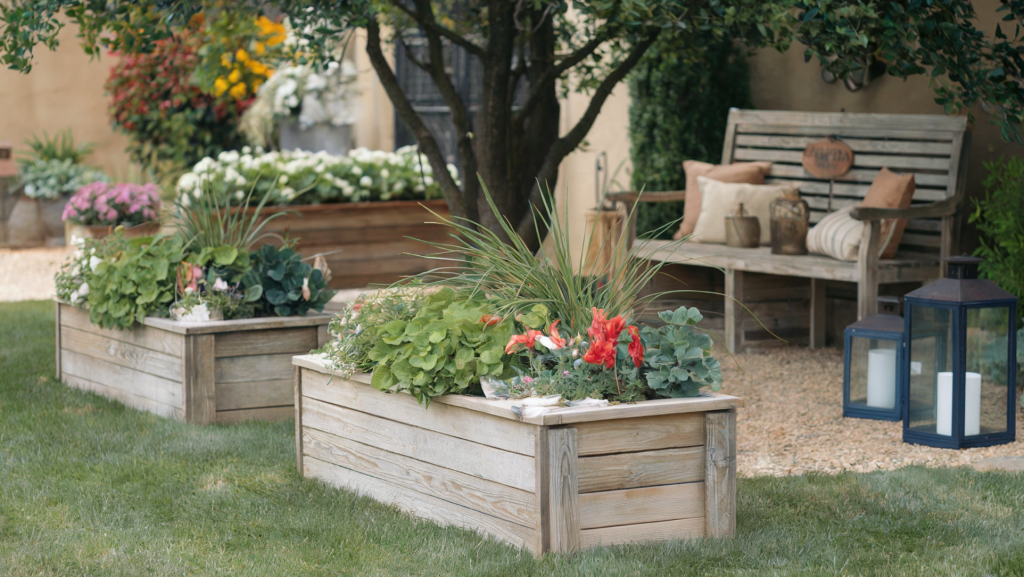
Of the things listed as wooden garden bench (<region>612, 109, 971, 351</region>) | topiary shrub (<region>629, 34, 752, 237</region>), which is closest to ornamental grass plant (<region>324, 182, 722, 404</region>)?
wooden garden bench (<region>612, 109, 971, 351</region>)

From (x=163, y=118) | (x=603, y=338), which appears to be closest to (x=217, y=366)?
(x=603, y=338)

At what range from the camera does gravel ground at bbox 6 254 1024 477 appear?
3895 mm

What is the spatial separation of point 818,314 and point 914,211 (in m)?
1.13

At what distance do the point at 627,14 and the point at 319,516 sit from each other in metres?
2.24

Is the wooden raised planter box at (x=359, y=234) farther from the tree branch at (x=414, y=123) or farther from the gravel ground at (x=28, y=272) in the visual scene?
the tree branch at (x=414, y=123)

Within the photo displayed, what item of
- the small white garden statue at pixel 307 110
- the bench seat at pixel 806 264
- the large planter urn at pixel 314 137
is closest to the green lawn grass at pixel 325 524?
the bench seat at pixel 806 264

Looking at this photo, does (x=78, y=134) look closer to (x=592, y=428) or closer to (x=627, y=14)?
(x=627, y=14)

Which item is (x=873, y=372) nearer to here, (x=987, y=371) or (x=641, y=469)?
(x=987, y=371)

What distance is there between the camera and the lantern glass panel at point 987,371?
4.07m

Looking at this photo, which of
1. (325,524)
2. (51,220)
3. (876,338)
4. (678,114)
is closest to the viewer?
(325,524)

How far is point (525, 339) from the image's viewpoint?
2.94 meters

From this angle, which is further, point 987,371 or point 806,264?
point 806,264

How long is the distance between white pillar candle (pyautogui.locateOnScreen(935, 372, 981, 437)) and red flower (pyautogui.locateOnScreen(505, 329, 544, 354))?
6.18 feet

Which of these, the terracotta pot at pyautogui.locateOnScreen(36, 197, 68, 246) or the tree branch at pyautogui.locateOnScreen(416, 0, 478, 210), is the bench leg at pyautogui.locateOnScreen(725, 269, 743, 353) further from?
the terracotta pot at pyautogui.locateOnScreen(36, 197, 68, 246)
